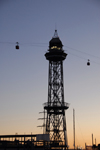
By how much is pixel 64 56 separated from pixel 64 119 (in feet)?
77.9

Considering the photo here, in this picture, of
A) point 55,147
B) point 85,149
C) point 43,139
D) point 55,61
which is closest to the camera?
point 43,139

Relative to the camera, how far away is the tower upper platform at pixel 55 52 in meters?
153

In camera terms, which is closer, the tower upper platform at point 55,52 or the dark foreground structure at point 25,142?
the dark foreground structure at point 25,142

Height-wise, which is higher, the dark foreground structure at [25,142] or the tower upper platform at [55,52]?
the tower upper platform at [55,52]

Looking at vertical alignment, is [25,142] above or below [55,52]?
below

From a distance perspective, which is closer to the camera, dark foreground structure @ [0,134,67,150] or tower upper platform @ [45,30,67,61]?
dark foreground structure @ [0,134,67,150]

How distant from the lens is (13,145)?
120m

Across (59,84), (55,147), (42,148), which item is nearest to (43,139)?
(42,148)

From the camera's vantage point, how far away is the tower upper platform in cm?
15312

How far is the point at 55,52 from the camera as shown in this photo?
503 ft

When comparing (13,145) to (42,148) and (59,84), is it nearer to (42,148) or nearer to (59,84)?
(42,148)

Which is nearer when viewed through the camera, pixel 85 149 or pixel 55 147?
pixel 55 147

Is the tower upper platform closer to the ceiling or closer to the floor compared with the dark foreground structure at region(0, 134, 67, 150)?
closer to the ceiling

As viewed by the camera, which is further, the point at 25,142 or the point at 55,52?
the point at 55,52
